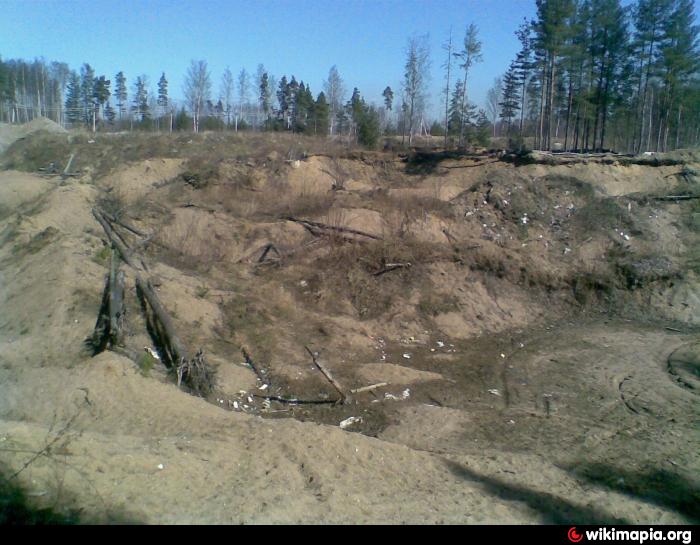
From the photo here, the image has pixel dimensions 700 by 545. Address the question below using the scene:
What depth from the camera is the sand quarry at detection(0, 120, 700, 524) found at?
5.99 meters

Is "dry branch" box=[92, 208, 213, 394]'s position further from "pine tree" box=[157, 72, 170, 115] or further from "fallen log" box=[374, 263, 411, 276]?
"pine tree" box=[157, 72, 170, 115]

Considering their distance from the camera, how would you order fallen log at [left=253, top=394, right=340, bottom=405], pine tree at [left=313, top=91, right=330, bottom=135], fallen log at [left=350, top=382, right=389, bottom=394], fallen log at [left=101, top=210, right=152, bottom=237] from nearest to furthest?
fallen log at [left=253, top=394, right=340, bottom=405] < fallen log at [left=350, top=382, right=389, bottom=394] < fallen log at [left=101, top=210, right=152, bottom=237] < pine tree at [left=313, top=91, right=330, bottom=135]

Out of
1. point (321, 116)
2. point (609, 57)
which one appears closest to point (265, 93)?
point (321, 116)

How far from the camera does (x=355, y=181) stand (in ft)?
80.5

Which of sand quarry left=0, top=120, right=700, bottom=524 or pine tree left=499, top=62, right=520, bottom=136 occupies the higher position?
pine tree left=499, top=62, right=520, bottom=136

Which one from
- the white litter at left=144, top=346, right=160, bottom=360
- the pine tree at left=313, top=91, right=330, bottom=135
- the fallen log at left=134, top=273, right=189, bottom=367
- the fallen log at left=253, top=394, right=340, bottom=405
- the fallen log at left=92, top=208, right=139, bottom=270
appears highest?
the pine tree at left=313, top=91, right=330, bottom=135

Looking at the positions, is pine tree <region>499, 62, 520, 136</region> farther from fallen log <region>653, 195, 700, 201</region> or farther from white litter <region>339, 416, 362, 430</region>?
white litter <region>339, 416, 362, 430</region>

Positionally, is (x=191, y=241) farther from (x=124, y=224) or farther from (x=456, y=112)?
(x=456, y=112)

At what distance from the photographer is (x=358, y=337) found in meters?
14.0

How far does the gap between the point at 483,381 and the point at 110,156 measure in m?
21.4

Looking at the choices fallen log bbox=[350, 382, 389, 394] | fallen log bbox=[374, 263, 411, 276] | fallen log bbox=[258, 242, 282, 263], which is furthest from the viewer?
fallen log bbox=[258, 242, 282, 263]

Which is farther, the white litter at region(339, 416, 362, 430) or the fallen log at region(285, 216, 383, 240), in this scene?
the fallen log at region(285, 216, 383, 240)

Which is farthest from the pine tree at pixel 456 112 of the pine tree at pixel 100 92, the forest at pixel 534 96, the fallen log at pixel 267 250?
the pine tree at pixel 100 92

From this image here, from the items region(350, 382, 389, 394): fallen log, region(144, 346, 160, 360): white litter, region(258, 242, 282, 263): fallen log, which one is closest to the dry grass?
region(258, 242, 282, 263): fallen log
